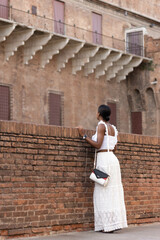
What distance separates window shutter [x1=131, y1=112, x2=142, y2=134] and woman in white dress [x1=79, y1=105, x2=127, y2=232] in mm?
20586

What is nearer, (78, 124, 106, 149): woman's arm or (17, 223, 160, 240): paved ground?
(17, 223, 160, 240): paved ground

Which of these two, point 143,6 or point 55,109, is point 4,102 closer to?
point 55,109

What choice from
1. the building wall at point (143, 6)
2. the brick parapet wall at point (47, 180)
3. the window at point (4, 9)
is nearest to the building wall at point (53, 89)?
the window at point (4, 9)

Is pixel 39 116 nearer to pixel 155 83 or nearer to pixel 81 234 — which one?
pixel 155 83

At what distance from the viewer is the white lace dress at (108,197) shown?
9219 mm

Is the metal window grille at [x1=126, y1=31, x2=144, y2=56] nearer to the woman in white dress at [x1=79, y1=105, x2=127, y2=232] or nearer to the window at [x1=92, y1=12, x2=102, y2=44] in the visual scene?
the window at [x1=92, y1=12, x2=102, y2=44]

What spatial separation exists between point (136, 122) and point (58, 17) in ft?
22.8

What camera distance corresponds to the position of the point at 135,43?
2977 centimetres

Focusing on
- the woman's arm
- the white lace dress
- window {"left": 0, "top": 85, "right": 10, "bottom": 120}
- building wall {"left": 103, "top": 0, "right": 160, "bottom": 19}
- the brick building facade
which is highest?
building wall {"left": 103, "top": 0, "right": 160, "bottom": 19}

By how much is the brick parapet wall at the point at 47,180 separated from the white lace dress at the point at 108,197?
42 centimetres

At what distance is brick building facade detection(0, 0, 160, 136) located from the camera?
23.7 meters

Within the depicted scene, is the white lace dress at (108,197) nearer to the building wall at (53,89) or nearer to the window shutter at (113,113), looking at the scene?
the building wall at (53,89)

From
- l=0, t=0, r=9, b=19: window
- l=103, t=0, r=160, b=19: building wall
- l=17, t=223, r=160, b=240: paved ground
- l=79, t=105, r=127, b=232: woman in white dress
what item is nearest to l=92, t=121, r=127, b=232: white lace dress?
l=79, t=105, r=127, b=232: woman in white dress

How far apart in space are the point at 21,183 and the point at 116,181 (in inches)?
59.9
